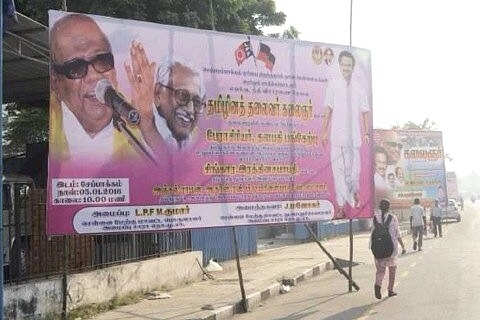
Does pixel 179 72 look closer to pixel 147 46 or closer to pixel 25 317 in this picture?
pixel 147 46

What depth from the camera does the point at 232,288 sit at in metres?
11.6

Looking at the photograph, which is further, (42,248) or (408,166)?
(408,166)

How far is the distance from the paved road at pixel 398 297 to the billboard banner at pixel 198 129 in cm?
145

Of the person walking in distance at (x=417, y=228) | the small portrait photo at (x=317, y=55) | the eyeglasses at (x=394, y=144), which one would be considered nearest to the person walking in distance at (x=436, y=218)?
the person walking in distance at (x=417, y=228)

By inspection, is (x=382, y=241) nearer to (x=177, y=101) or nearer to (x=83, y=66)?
(x=177, y=101)

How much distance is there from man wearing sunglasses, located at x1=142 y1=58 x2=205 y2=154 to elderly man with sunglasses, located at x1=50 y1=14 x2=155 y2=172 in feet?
1.83

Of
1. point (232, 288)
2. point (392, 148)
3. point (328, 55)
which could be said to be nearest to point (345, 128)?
point (328, 55)

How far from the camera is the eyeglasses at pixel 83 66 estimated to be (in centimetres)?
777

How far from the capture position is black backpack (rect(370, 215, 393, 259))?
10.3 m

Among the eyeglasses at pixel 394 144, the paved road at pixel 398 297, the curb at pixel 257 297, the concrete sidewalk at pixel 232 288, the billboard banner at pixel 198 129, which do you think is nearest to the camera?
the billboard banner at pixel 198 129

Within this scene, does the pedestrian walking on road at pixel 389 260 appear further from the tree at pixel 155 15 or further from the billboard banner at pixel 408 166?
the billboard banner at pixel 408 166

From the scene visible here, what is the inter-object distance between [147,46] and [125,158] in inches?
62.1

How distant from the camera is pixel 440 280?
1205cm

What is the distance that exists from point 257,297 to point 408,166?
23.6 meters
